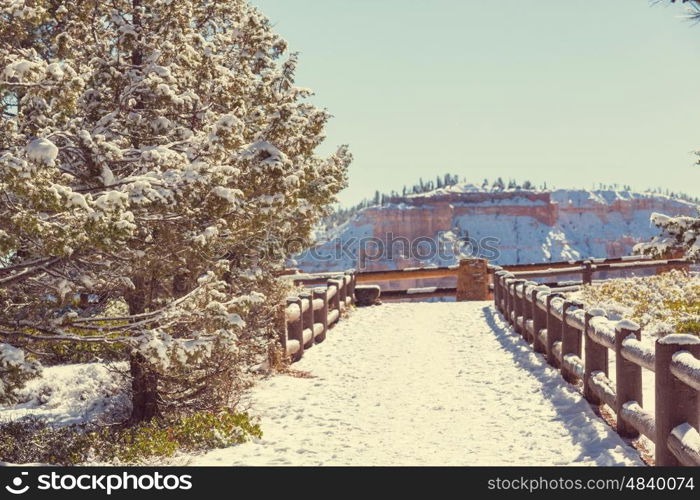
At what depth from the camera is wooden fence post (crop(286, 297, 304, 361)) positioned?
11.7 m

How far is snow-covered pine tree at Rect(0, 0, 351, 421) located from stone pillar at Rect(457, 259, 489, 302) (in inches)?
533

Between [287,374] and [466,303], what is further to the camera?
[466,303]

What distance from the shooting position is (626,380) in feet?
20.5

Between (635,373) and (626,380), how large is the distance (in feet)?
0.36

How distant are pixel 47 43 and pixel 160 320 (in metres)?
6.57

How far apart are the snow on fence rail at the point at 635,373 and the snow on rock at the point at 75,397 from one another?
616 cm

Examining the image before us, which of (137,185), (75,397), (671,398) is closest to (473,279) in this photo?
(75,397)

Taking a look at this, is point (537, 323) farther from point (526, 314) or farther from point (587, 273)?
point (587, 273)

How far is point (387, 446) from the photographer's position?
658cm

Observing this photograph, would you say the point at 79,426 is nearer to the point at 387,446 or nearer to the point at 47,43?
the point at 387,446

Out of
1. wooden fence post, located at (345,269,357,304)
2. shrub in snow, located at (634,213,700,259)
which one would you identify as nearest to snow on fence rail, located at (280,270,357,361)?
wooden fence post, located at (345,269,357,304)

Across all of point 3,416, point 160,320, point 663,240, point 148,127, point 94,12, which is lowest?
point 3,416

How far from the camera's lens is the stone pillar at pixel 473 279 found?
22.3 meters

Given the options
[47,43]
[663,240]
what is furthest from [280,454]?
[47,43]
